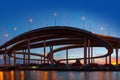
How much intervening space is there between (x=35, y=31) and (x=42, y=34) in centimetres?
→ 386

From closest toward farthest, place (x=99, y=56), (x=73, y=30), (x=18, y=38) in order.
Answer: (x=73, y=30) < (x=18, y=38) < (x=99, y=56)

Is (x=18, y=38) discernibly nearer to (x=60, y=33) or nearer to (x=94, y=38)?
(x=60, y=33)

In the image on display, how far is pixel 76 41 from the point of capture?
13462 centimetres

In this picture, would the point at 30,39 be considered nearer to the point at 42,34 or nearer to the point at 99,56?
the point at 42,34

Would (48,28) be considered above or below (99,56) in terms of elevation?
above

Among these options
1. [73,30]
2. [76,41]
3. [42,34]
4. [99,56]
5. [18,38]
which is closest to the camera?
[73,30]

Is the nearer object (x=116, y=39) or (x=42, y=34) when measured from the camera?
(x=42, y=34)

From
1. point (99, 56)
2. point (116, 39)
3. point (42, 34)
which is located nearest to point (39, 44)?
point (42, 34)

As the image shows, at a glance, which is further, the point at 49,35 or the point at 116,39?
the point at 116,39

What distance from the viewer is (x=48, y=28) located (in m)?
109

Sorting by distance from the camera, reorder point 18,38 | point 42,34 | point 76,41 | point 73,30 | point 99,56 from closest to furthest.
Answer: point 73,30 → point 42,34 → point 18,38 → point 76,41 → point 99,56

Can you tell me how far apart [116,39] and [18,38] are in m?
40.9

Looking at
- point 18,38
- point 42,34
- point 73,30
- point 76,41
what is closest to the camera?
point 73,30

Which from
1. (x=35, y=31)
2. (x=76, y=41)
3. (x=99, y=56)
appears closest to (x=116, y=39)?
(x=76, y=41)
